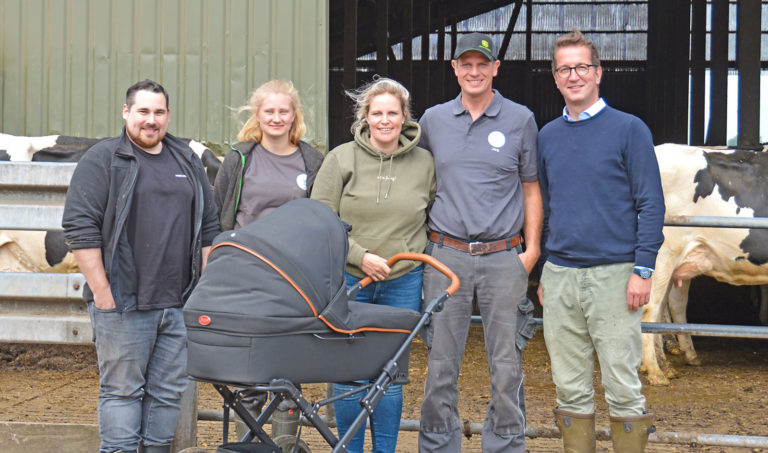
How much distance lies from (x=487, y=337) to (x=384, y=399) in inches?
21.1

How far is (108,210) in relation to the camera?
11.0 ft

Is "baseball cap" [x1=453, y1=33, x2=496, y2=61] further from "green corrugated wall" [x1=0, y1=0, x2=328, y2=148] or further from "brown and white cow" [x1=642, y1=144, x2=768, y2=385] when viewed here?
"brown and white cow" [x1=642, y1=144, x2=768, y2=385]

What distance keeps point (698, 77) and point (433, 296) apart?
12.0 m

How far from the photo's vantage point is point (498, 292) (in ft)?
12.0

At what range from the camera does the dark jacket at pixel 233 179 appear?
3777 millimetres

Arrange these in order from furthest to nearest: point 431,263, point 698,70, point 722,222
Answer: point 698,70 < point 722,222 < point 431,263

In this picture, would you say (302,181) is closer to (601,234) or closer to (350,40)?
(601,234)

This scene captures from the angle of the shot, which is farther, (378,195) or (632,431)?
(378,195)

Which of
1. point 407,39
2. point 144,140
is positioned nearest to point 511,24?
point 407,39

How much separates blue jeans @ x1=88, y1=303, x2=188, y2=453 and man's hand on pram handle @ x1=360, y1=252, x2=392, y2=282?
2.75 ft

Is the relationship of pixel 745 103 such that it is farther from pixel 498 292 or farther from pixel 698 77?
pixel 498 292

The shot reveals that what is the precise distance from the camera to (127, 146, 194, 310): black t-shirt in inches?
136

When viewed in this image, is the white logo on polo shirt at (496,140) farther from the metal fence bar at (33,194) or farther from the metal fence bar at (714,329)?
the metal fence bar at (33,194)

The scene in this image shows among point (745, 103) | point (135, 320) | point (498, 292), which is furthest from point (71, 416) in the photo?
point (745, 103)
